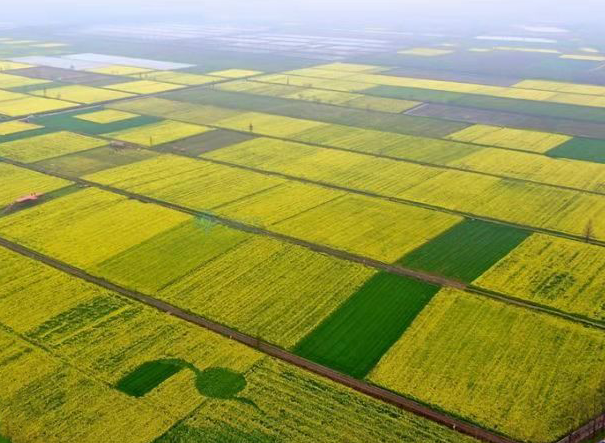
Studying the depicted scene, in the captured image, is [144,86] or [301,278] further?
[144,86]

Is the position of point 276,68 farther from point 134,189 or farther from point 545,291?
point 545,291

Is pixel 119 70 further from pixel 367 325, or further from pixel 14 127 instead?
pixel 367 325

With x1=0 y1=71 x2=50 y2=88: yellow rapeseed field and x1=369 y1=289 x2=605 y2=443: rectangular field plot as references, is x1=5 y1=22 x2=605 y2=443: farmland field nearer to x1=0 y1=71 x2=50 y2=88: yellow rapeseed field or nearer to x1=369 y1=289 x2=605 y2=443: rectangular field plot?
x1=369 y1=289 x2=605 y2=443: rectangular field plot

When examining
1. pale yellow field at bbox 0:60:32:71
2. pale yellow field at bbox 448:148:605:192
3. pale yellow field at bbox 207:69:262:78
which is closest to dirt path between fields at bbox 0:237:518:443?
pale yellow field at bbox 448:148:605:192

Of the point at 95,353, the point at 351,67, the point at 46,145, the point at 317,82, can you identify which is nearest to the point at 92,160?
the point at 46,145

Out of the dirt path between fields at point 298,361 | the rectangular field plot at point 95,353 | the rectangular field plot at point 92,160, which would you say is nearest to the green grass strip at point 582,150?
the rectangular field plot at point 92,160

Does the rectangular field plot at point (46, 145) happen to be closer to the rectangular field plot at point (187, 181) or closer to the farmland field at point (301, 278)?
the farmland field at point (301, 278)
